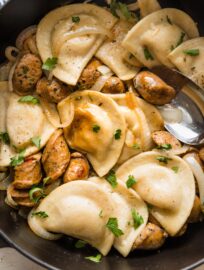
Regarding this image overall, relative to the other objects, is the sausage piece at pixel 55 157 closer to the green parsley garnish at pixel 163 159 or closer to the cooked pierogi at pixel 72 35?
the cooked pierogi at pixel 72 35

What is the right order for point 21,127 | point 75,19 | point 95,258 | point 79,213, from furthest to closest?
point 75,19
point 21,127
point 95,258
point 79,213

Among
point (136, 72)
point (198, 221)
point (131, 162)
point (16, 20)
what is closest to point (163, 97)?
point (136, 72)

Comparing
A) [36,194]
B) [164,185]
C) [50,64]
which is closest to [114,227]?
[164,185]

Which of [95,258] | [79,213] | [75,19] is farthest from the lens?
[75,19]

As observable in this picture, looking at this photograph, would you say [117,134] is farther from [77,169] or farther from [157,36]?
[157,36]

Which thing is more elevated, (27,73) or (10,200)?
(27,73)

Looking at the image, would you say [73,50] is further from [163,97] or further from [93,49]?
[163,97]
